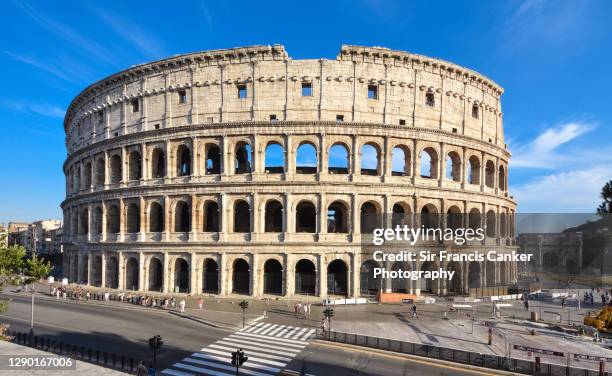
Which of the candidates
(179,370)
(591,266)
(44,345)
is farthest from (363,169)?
(44,345)

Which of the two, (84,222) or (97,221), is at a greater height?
(97,221)

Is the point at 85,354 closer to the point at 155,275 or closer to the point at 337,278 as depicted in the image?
the point at 155,275

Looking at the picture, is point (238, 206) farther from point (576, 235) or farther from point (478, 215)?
point (576, 235)

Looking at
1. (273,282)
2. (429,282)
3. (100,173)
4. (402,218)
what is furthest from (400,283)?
(100,173)

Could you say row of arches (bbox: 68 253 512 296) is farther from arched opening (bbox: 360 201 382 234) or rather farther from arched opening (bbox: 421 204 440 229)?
arched opening (bbox: 421 204 440 229)

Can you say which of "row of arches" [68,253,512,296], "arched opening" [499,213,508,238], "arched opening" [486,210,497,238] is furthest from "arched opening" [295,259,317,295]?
"arched opening" [499,213,508,238]
